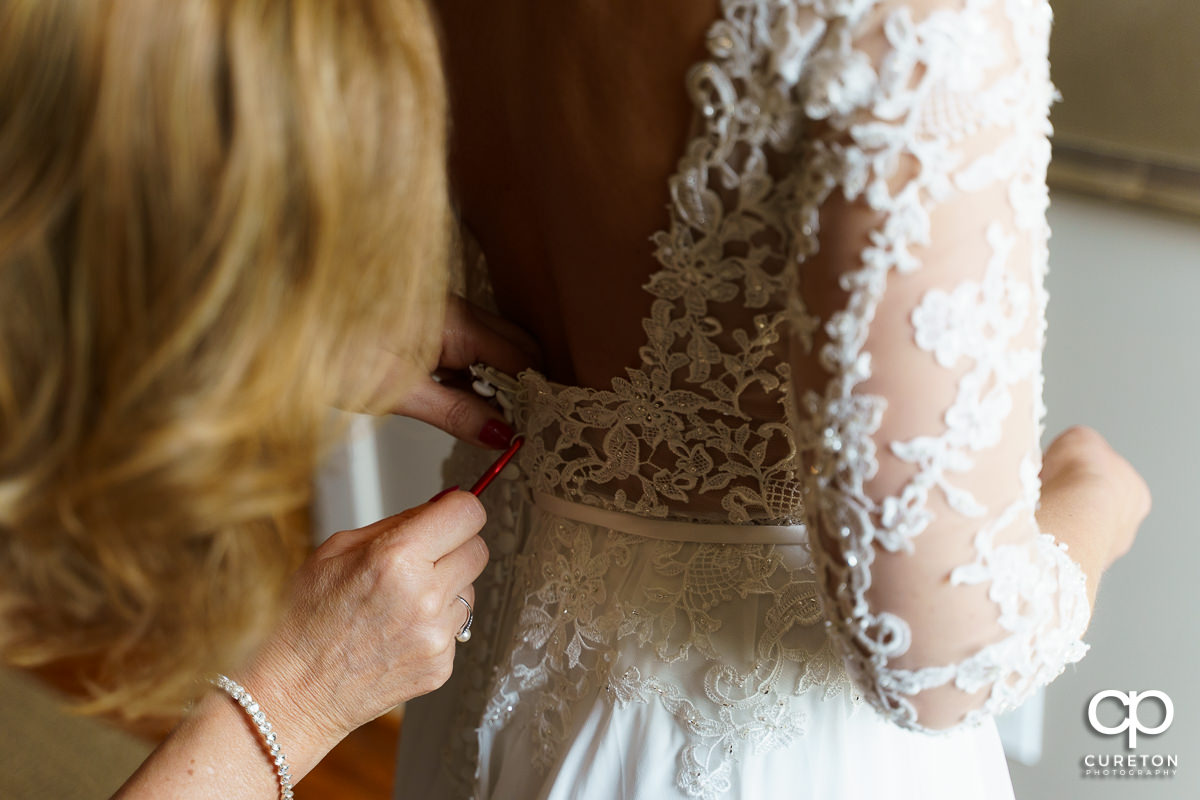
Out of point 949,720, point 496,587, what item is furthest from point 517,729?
point 949,720

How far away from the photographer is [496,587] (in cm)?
92

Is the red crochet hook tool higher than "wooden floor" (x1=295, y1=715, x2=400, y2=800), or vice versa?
the red crochet hook tool

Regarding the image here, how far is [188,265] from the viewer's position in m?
0.43

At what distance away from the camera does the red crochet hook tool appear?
2.48ft

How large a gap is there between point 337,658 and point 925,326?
50 centimetres

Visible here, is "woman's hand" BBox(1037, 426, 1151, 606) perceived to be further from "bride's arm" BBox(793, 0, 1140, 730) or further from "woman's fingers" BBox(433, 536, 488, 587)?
"woman's fingers" BBox(433, 536, 488, 587)

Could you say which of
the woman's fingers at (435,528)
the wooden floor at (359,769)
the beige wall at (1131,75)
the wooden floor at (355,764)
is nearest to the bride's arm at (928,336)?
the woman's fingers at (435,528)

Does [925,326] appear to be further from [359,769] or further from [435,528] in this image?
[359,769]

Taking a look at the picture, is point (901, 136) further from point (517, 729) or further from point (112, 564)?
point (517, 729)

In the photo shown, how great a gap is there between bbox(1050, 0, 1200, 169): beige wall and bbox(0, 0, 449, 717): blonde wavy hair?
902 millimetres

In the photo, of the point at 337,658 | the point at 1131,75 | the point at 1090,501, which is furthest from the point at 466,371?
the point at 1131,75

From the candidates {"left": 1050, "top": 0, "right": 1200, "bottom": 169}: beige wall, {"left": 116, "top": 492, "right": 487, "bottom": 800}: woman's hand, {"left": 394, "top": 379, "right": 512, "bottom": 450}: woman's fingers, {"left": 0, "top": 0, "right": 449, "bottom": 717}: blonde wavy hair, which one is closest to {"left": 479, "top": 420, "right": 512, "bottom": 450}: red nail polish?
{"left": 394, "top": 379, "right": 512, "bottom": 450}: woman's fingers

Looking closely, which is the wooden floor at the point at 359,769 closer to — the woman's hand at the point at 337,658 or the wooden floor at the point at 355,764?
the wooden floor at the point at 355,764

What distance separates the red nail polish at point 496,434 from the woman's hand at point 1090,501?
0.45m
